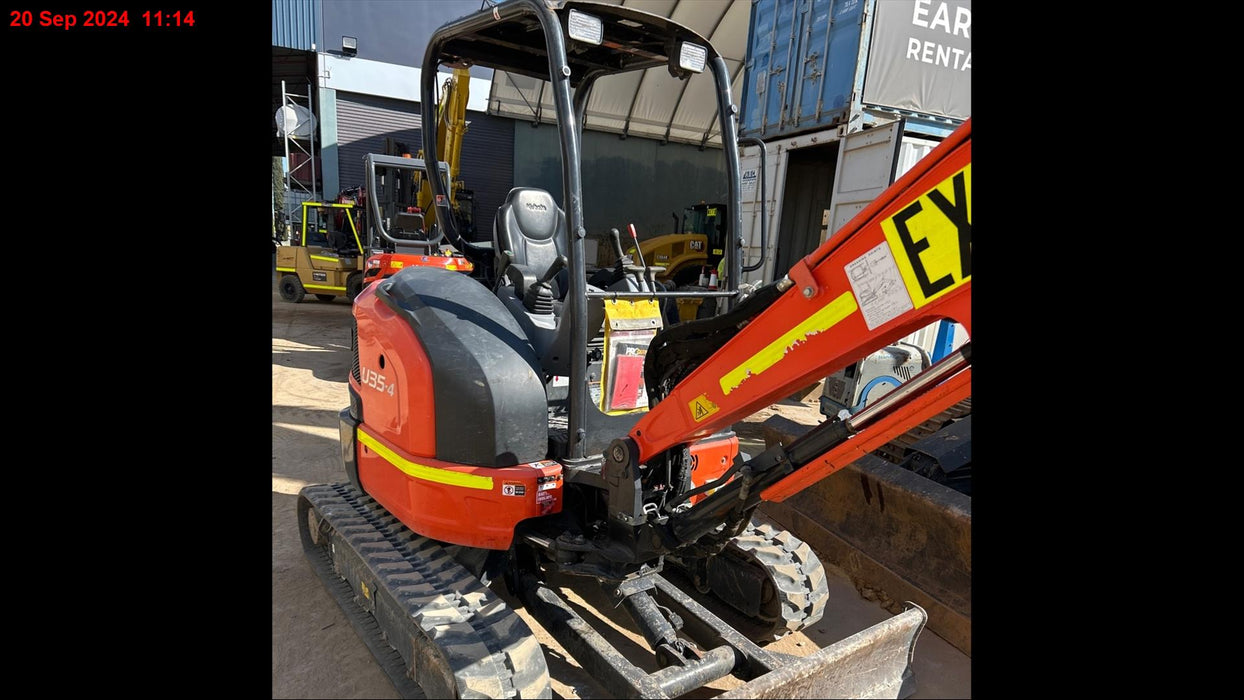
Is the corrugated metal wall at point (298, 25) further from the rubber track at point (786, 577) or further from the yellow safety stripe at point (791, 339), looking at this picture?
the yellow safety stripe at point (791, 339)

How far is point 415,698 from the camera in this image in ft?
7.77

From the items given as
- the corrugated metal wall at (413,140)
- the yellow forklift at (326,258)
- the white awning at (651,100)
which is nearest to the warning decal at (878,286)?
the yellow forklift at (326,258)

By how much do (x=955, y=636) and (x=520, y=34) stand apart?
130 inches

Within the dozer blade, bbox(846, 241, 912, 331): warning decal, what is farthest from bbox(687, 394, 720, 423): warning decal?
the dozer blade

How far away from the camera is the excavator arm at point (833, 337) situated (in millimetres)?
1506

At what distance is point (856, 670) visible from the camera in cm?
233

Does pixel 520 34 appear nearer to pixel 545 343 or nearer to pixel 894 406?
pixel 545 343

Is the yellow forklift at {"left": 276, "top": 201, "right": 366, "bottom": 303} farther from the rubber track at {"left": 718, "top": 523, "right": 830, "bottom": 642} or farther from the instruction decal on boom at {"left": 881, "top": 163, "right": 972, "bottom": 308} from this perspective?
the instruction decal on boom at {"left": 881, "top": 163, "right": 972, "bottom": 308}

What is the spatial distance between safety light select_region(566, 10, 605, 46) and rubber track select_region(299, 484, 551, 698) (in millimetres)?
2005

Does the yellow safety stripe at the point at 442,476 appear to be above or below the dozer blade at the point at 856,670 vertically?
above

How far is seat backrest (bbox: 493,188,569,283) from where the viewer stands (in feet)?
11.1

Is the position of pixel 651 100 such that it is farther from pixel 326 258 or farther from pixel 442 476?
pixel 442 476

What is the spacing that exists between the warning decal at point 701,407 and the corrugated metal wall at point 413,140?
1486cm
